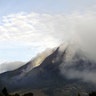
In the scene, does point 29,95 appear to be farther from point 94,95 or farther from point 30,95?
point 94,95

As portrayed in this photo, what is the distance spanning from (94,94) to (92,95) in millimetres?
1102

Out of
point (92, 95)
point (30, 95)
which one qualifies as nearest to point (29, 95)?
point (30, 95)

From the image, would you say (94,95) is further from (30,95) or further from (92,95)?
(30,95)

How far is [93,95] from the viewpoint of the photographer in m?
155

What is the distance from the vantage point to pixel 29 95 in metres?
157

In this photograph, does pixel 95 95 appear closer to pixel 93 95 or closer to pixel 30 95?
pixel 93 95

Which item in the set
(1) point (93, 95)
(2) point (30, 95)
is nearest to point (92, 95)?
(1) point (93, 95)

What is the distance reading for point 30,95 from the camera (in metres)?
158

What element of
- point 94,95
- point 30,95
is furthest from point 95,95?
point 30,95

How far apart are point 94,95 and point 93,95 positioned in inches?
29.3

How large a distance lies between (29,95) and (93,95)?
1231 inches

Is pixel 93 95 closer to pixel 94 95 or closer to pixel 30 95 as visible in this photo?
pixel 94 95

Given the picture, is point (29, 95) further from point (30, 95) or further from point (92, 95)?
point (92, 95)

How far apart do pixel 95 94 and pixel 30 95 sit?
104 ft
